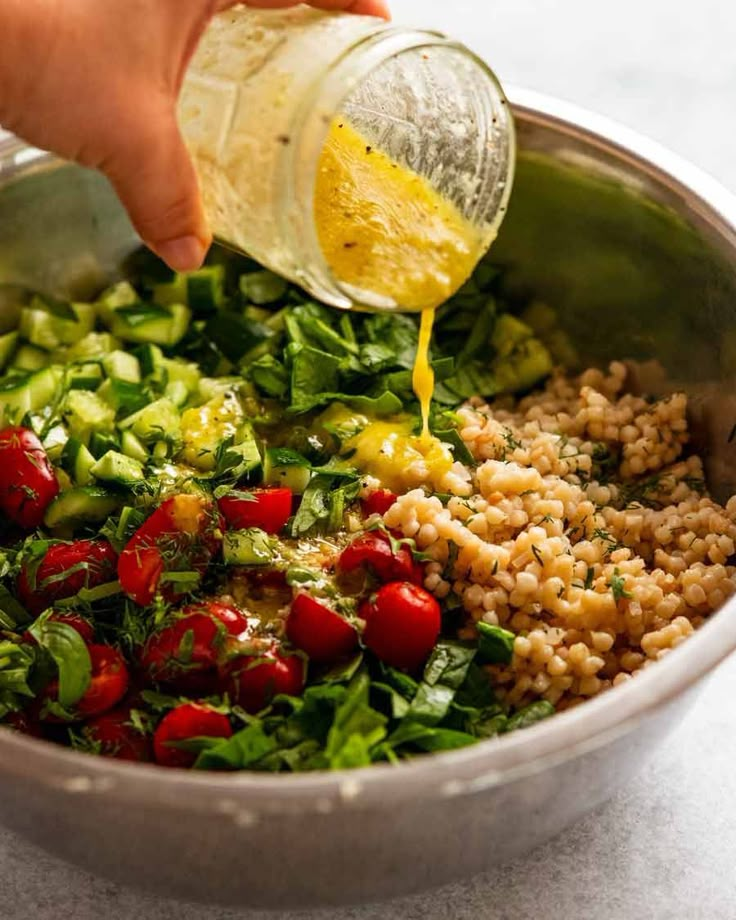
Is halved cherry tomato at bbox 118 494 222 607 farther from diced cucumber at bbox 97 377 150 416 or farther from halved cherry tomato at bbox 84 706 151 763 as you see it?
diced cucumber at bbox 97 377 150 416

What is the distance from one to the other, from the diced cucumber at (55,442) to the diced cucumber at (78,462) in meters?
0.03

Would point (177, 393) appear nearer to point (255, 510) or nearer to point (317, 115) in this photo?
point (255, 510)

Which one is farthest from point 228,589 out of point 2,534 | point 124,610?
point 2,534

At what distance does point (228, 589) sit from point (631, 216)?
113 cm

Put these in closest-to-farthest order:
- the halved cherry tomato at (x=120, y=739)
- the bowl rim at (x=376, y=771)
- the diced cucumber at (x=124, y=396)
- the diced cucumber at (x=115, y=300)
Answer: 1. the bowl rim at (x=376, y=771)
2. the halved cherry tomato at (x=120, y=739)
3. the diced cucumber at (x=124, y=396)
4. the diced cucumber at (x=115, y=300)

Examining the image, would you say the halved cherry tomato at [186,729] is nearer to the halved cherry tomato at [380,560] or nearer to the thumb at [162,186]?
the halved cherry tomato at [380,560]

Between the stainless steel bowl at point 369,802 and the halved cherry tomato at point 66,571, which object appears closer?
the stainless steel bowl at point 369,802

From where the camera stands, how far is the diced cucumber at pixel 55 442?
2.31 m

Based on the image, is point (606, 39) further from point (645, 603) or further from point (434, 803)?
point (434, 803)

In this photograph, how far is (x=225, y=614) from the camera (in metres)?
1.84

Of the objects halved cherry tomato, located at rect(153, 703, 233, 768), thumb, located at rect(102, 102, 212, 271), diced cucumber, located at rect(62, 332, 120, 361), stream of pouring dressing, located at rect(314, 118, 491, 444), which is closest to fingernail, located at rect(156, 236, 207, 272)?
thumb, located at rect(102, 102, 212, 271)

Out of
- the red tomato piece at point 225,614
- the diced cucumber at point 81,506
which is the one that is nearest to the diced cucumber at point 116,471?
the diced cucumber at point 81,506

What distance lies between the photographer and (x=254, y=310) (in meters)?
2.62

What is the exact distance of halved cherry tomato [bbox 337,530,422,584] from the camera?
1929 millimetres
